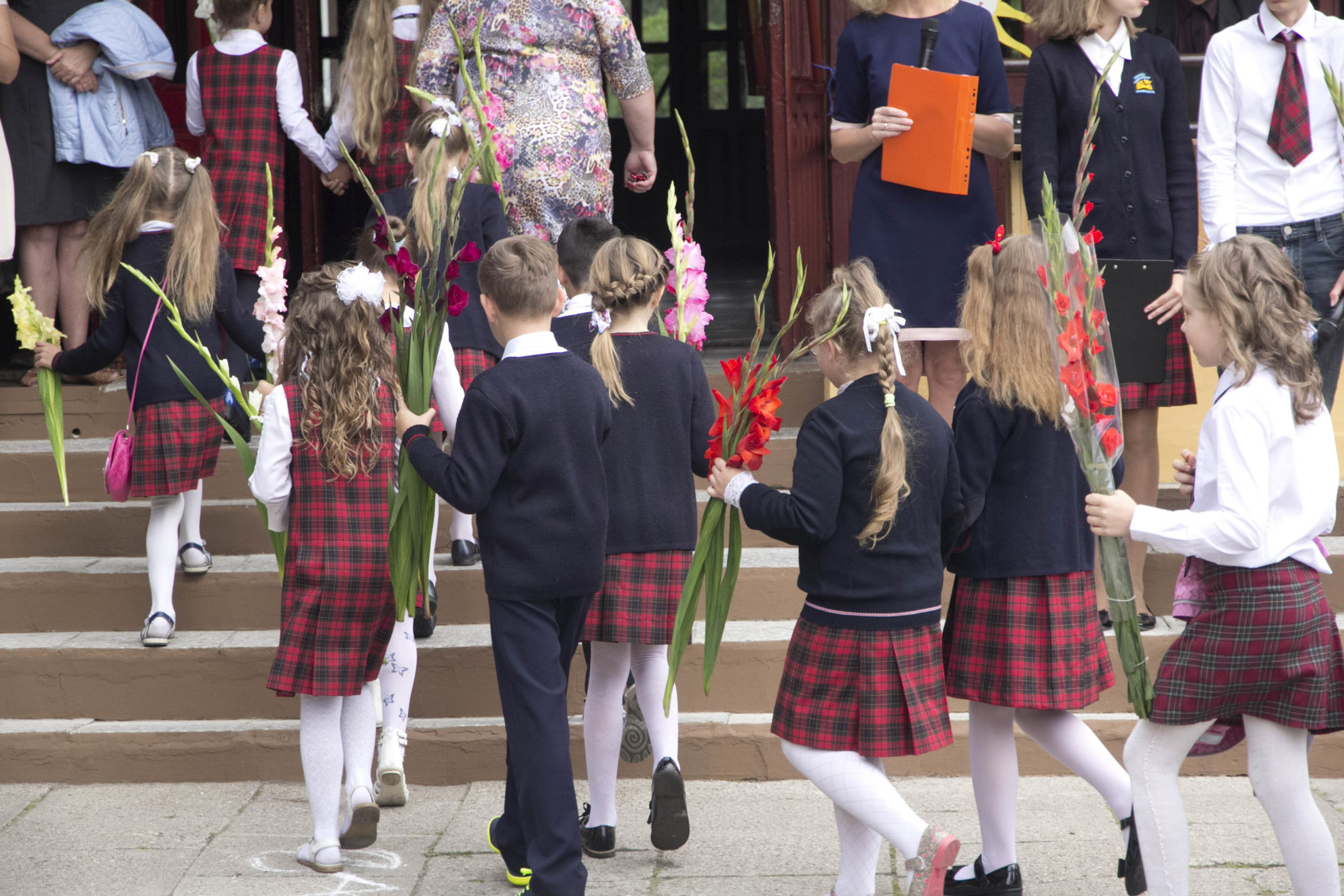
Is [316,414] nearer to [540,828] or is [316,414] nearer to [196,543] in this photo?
[540,828]

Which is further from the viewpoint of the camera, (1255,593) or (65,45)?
(65,45)

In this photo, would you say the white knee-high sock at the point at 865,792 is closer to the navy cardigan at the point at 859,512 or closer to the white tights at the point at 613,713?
the navy cardigan at the point at 859,512

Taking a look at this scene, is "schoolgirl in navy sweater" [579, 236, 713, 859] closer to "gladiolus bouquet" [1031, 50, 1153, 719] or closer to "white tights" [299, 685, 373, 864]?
"white tights" [299, 685, 373, 864]

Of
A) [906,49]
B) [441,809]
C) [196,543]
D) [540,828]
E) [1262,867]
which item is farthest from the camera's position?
[196,543]

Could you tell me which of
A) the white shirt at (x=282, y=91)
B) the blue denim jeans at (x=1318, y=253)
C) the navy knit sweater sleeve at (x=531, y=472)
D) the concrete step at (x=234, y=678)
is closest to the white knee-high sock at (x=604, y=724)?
Answer: the navy knit sweater sleeve at (x=531, y=472)

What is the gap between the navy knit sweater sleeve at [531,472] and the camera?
3121 mm

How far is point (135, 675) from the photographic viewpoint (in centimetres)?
448

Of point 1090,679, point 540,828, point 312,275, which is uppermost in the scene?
point 312,275

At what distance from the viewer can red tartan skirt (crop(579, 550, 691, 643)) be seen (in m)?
3.52

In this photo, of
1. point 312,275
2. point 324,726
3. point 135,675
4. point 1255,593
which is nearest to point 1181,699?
point 1255,593

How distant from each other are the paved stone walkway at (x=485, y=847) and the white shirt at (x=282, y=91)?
2.68 meters

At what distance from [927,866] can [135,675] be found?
9.00 feet

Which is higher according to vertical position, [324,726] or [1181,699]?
[1181,699]

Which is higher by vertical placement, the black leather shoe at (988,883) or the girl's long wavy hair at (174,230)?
the girl's long wavy hair at (174,230)
